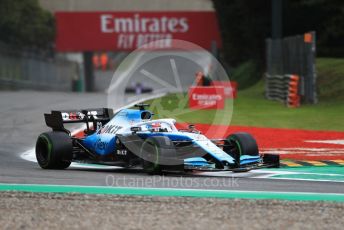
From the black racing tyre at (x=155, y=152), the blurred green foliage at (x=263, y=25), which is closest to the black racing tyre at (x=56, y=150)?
the black racing tyre at (x=155, y=152)

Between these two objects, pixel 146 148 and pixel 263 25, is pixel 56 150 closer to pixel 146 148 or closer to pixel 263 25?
pixel 146 148

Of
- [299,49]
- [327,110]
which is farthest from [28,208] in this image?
[299,49]

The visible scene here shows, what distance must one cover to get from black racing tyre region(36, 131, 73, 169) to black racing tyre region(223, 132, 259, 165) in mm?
2412

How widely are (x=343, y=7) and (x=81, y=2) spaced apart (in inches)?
1547

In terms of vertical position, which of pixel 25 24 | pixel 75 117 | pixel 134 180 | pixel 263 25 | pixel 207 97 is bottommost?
pixel 134 180

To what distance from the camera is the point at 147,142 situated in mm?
12664

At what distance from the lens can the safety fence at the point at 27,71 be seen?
55.2m

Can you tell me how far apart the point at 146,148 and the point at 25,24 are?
5919 cm

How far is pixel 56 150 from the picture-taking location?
44.8ft

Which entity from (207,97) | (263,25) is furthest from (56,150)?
(263,25)

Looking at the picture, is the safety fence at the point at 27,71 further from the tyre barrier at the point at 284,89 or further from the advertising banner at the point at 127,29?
the tyre barrier at the point at 284,89

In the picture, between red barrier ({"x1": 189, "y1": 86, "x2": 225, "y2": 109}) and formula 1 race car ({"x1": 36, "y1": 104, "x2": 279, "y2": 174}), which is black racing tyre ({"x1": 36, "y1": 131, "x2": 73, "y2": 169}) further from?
red barrier ({"x1": 189, "y1": 86, "x2": 225, "y2": 109})

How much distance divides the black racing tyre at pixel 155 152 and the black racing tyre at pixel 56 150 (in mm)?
1519

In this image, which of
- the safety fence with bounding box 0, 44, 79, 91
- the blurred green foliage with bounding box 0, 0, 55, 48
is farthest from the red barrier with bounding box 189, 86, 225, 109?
the blurred green foliage with bounding box 0, 0, 55, 48
